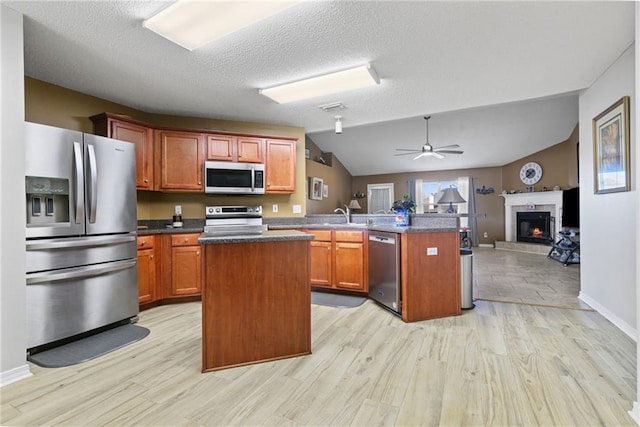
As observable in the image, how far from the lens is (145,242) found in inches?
130

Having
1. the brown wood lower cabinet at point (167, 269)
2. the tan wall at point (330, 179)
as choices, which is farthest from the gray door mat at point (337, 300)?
the tan wall at point (330, 179)

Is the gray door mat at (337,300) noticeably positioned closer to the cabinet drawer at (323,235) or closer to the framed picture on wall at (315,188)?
the cabinet drawer at (323,235)

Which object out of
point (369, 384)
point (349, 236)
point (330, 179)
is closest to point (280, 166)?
point (349, 236)

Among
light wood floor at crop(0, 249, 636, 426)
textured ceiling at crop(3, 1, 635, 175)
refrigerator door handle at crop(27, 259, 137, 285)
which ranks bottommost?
light wood floor at crop(0, 249, 636, 426)

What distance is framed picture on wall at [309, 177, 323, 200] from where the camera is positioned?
275 inches

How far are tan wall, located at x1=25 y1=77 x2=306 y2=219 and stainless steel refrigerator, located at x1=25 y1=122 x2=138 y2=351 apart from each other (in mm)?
875

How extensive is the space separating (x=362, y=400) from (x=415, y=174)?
28.6 feet

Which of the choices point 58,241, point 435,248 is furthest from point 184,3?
point 435,248

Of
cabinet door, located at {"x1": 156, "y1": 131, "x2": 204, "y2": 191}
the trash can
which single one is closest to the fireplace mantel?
the trash can

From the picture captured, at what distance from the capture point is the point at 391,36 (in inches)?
88.4

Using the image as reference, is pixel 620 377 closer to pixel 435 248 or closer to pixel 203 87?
pixel 435 248

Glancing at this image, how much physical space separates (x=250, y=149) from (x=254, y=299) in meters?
2.56

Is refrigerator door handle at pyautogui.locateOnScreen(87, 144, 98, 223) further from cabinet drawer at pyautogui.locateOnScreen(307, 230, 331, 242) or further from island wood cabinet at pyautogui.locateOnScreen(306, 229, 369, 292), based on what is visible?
cabinet drawer at pyautogui.locateOnScreen(307, 230, 331, 242)

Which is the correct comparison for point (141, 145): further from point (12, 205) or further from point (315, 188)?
point (315, 188)
